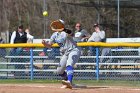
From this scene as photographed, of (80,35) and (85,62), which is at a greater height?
(80,35)

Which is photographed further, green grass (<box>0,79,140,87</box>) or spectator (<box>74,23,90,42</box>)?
spectator (<box>74,23,90,42</box>)

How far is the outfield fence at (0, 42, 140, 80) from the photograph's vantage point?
16562mm

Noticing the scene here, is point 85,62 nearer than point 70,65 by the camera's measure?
No

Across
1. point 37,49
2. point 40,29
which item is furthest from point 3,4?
point 37,49

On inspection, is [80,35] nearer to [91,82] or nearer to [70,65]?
[91,82]

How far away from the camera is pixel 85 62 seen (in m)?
16.9

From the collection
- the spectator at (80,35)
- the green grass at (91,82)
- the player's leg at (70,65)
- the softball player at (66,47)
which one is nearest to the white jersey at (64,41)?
the softball player at (66,47)

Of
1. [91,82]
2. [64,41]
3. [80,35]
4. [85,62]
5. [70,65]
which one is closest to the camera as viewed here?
[70,65]

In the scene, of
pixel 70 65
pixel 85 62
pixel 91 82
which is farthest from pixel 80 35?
pixel 70 65

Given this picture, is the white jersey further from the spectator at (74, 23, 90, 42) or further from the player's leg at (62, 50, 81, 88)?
the spectator at (74, 23, 90, 42)

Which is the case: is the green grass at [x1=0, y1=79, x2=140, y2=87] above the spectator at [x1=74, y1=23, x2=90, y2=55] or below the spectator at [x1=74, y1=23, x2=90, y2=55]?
below

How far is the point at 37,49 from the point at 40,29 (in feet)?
49.4

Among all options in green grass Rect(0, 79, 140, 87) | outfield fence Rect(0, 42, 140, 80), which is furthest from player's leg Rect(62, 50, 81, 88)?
outfield fence Rect(0, 42, 140, 80)

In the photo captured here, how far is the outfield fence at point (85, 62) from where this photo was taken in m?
16.6
